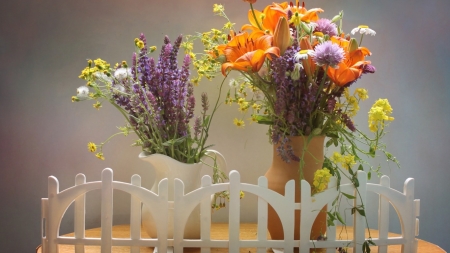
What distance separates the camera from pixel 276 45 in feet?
2.78

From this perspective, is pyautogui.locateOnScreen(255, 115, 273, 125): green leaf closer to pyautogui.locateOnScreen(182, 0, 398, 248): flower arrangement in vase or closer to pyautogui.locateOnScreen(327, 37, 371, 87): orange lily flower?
pyautogui.locateOnScreen(182, 0, 398, 248): flower arrangement in vase

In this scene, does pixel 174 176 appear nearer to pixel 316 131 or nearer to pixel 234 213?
pixel 234 213

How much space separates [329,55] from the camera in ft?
2.55

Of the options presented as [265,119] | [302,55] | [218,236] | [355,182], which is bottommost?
[218,236]

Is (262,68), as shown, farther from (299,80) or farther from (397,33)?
(397,33)

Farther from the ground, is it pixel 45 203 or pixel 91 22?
pixel 91 22

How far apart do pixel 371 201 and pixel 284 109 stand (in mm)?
555

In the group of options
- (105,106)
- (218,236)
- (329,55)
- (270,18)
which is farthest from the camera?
(105,106)

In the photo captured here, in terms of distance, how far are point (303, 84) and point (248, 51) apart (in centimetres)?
11

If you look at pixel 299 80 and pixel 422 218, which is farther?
pixel 422 218

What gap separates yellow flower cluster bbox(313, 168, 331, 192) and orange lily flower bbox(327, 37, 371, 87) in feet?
0.50

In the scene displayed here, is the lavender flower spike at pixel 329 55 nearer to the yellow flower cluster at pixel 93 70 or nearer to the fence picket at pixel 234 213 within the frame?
the fence picket at pixel 234 213

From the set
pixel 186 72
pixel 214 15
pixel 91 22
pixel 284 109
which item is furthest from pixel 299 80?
pixel 91 22

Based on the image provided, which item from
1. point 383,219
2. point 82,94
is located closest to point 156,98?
point 82,94
